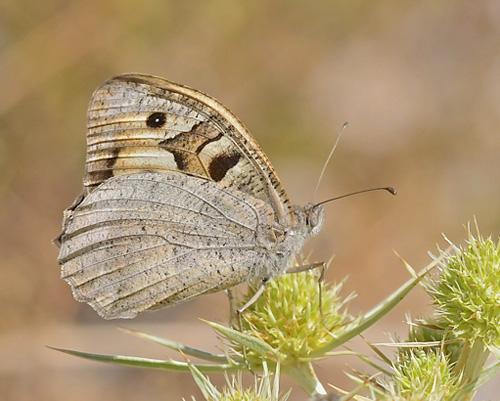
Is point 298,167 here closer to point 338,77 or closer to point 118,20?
point 338,77

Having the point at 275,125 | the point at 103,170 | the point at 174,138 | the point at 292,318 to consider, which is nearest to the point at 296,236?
the point at 292,318

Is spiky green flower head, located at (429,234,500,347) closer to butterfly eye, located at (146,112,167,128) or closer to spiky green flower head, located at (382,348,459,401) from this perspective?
spiky green flower head, located at (382,348,459,401)

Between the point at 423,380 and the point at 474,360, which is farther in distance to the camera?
the point at 474,360

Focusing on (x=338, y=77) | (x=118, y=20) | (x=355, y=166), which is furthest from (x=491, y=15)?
(x=118, y=20)

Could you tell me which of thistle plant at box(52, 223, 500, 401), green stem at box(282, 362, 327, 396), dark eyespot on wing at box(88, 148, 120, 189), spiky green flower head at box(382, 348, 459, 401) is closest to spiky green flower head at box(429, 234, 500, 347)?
thistle plant at box(52, 223, 500, 401)

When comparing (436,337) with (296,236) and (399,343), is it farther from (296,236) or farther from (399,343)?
(296,236)
